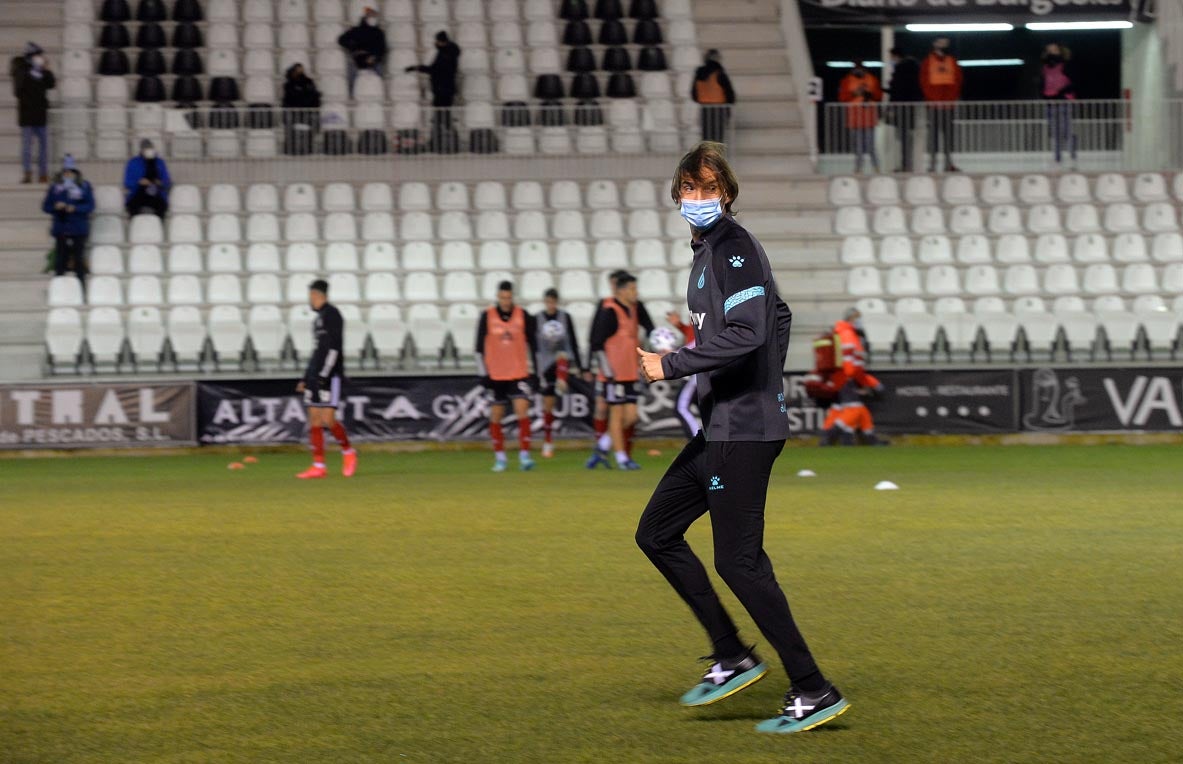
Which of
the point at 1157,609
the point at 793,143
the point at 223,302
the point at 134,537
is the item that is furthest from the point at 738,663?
the point at 793,143

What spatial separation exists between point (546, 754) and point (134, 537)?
6991 mm

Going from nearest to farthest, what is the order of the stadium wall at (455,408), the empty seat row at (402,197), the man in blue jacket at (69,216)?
the stadium wall at (455,408)
the man in blue jacket at (69,216)
the empty seat row at (402,197)

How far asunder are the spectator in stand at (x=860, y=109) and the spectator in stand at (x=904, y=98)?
1.15ft

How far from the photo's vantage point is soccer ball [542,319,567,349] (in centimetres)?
1855

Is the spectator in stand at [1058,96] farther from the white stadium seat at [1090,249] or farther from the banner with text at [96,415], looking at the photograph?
the banner with text at [96,415]

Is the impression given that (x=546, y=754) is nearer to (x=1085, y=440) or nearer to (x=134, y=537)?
(x=134, y=537)

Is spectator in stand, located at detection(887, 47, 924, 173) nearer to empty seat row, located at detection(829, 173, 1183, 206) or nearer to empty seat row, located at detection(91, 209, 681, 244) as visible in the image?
empty seat row, located at detection(829, 173, 1183, 206)

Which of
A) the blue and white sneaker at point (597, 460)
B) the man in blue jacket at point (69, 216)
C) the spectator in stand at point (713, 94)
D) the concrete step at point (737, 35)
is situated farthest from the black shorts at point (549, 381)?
the concrete step at point (737, 35)

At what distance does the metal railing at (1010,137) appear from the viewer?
26.5 metres

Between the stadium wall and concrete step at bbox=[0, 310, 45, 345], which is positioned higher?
concrete step at bbox=[0, 310, 45, 345]

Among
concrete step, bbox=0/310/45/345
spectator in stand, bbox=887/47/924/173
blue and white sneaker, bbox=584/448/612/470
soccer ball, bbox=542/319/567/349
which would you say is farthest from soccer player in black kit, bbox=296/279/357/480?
spectator in stand, bbox=887/47/924/173

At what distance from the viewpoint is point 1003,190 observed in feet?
84.8

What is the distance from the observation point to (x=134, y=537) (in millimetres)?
11250

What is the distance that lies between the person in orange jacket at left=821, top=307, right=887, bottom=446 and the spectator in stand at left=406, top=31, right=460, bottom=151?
28.4 feet
